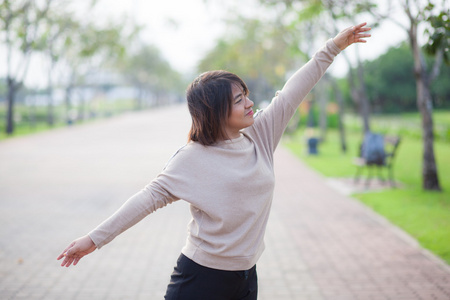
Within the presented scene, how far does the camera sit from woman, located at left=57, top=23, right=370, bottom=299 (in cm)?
200

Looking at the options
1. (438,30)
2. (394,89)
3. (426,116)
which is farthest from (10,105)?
(394,89)

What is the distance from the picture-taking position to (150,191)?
6.61 ft

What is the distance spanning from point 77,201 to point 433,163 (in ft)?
21.6

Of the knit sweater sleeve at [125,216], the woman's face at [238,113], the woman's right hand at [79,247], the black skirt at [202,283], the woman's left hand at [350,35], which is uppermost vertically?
the woman's left hand at [350,35]

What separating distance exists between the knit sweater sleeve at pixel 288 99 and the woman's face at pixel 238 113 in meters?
0.17

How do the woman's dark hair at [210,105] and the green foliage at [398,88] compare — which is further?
the green foliage at [398,88]

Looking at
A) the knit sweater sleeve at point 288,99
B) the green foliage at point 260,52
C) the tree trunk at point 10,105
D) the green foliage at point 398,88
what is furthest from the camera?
the green foliage at point 398,88

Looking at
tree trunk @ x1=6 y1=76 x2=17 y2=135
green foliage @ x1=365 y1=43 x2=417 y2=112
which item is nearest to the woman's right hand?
tree trunk @ x1=6 y1=76 x2=17 y2=135

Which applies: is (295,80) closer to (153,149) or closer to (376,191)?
(376,191)

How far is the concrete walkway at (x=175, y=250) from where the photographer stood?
4414mm

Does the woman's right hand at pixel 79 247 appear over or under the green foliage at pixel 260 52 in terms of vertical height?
under

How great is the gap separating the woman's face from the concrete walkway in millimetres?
2519

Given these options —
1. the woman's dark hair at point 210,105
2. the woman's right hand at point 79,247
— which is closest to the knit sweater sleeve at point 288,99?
the woman's dark hair at point 210,105

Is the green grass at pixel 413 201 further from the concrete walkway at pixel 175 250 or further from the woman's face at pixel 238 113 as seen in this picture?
the woman's face at pixel 238 113
